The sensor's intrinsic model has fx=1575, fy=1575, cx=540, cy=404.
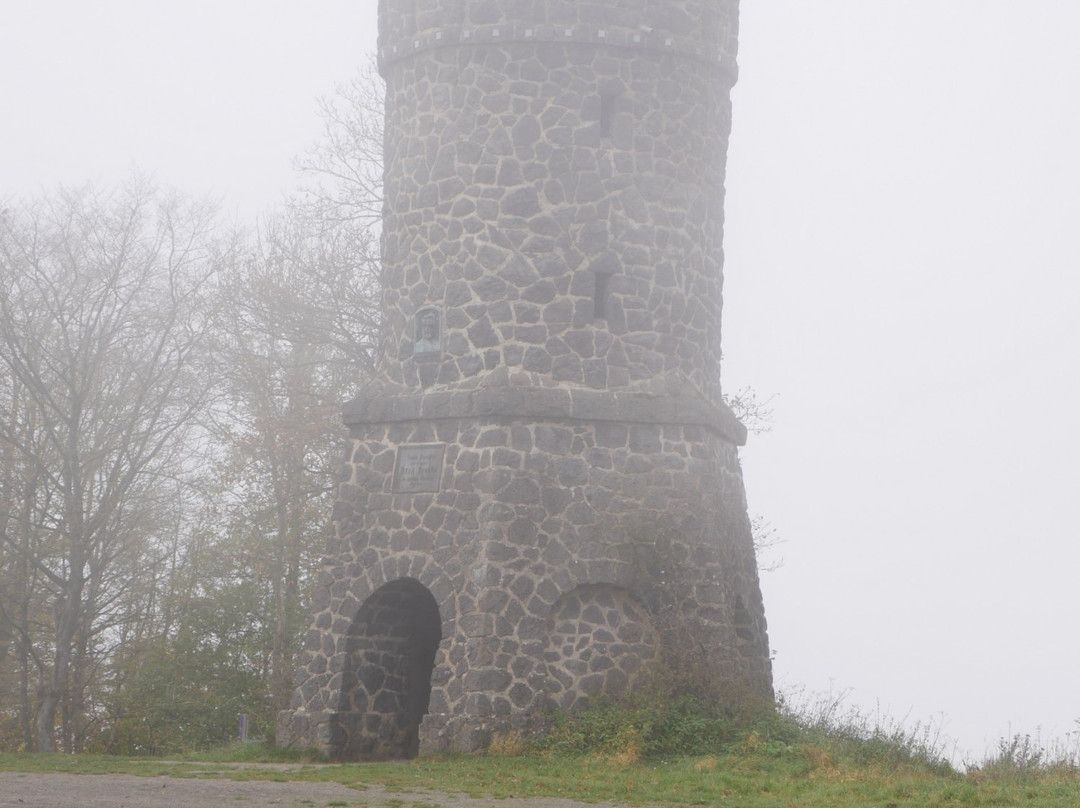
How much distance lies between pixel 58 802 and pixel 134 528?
15310 millimetres

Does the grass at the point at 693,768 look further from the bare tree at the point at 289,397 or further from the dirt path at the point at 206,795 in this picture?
the bare tree at the point at 289,397

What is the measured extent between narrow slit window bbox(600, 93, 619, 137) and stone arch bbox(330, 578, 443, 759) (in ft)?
20.2

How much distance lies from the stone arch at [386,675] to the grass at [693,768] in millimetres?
788

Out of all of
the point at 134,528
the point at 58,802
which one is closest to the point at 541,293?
the point at 58,802

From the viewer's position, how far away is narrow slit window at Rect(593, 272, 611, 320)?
19.5m

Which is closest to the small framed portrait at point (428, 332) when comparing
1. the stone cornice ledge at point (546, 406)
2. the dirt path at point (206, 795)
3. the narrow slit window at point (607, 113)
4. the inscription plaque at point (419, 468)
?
the stone cornice ledge at point (546, 406)

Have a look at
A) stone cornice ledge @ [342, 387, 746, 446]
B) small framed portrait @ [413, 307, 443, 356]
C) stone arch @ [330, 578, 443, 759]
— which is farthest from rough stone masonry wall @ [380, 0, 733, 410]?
stone arch @ [330, 578, 443, 759]

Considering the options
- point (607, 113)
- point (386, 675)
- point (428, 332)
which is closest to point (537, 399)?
point (428, 332)

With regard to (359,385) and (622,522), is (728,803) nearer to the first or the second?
(622,522)

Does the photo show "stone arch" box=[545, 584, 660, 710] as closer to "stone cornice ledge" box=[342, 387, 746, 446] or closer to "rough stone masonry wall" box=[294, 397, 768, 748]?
"rough stone masonry wall" box=[294, 397, 768, 748]

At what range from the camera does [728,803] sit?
1366 centimetres

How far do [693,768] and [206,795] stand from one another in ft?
16.7

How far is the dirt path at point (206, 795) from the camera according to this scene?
12594mm

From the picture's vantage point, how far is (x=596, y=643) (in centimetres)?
1859
